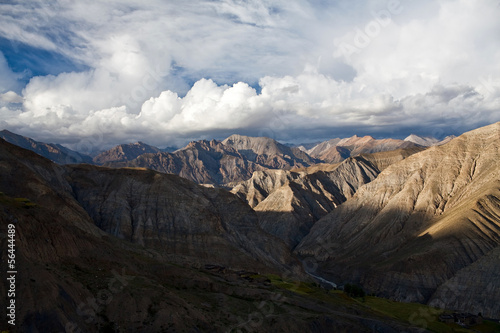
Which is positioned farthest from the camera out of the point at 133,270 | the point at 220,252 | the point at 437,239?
the point at 437,239

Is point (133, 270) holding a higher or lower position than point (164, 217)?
lower

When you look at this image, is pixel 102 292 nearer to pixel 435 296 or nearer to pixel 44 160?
pixel 44 160

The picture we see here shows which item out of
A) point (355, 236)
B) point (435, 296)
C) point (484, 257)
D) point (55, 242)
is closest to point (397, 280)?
point (435, 296)

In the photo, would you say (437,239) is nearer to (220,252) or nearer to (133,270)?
(220,252)

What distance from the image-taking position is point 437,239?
13875 centimetres

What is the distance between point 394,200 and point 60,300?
179055 millimetres

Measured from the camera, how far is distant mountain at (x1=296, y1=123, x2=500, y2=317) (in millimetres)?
113062

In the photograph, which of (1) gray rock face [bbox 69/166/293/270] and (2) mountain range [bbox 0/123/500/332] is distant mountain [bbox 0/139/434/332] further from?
(1) gray rock face [bbox 69/166/293/270]

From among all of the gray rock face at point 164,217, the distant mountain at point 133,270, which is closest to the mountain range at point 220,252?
the distant mountain at point 133,270

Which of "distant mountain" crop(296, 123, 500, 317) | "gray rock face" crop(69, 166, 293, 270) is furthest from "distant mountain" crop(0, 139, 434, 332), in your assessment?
"distant mountain" crop(296, 123, 500, 317)

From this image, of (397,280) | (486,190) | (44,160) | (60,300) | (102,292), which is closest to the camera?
(60,300)

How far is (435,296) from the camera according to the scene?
116 meters

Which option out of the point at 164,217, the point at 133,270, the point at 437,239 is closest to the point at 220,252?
the point at 164,217

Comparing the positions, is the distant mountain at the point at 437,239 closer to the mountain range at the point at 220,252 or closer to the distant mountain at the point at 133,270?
the mountain range at the point at 220,252
